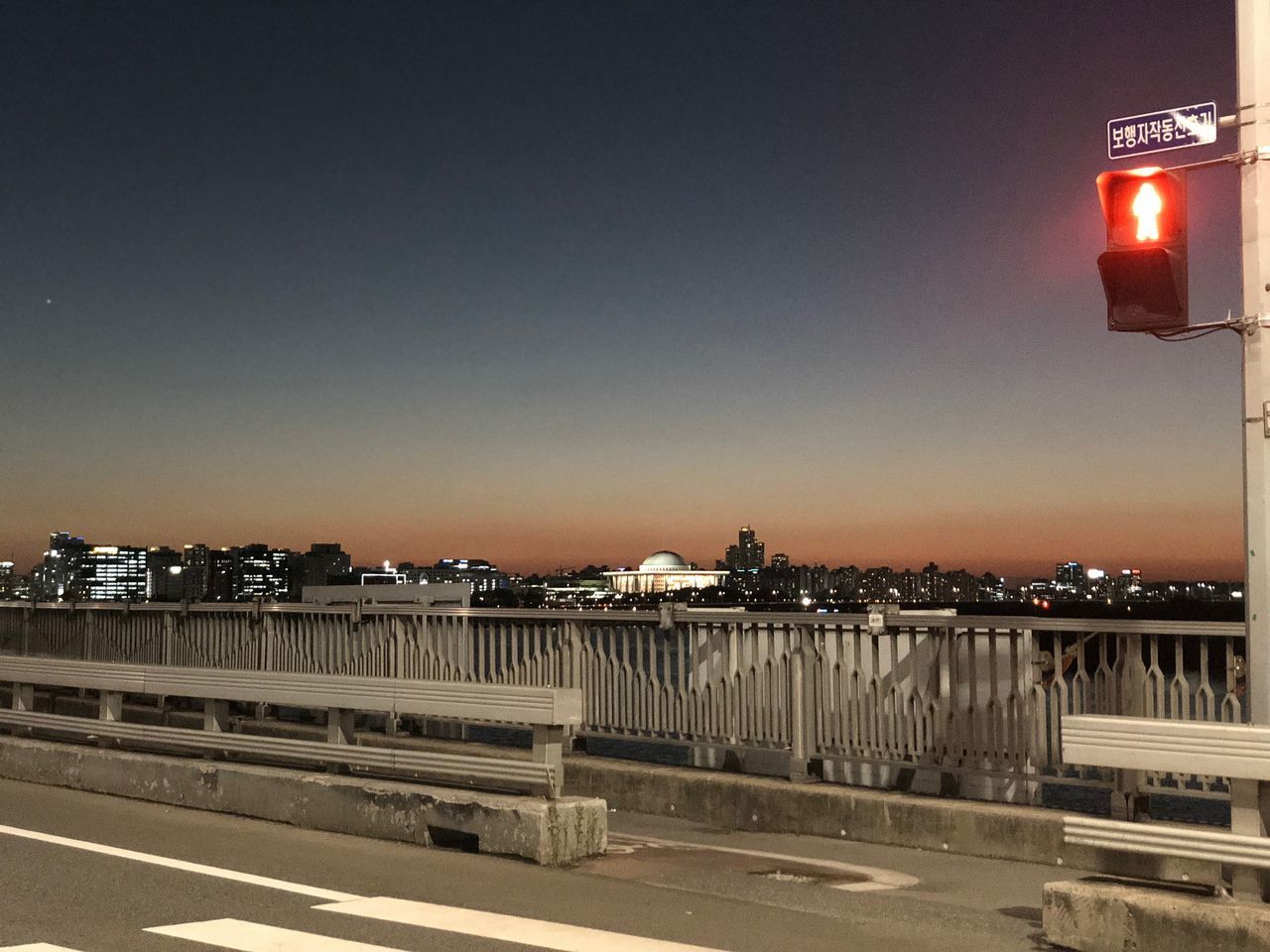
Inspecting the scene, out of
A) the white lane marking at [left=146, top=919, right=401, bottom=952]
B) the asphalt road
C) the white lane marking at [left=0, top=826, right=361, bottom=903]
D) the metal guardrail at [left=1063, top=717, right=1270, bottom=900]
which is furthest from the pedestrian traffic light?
the white lane marking at [left=0, top=826, right=361, bottom=903]

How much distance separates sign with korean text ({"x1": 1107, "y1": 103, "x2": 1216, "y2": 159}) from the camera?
25.0 feet

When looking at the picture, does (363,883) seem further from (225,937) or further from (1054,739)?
(1054,739)

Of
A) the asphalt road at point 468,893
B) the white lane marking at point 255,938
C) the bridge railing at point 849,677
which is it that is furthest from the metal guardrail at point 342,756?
the white lane marking at point 255,938

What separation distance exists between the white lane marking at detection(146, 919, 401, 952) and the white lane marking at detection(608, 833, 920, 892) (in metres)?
3.25

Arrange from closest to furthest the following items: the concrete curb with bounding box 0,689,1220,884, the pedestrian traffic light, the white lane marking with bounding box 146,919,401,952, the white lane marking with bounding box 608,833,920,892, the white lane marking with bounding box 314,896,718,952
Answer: the white lane marking with bounding box 146,919,401,952, the white lane marking with bounding box 314,896,718,952, the pedestrian traffic light, the white lane marking with bounding box 608,833,920,892, the concrete curb with bounding box 0,689,1220,884

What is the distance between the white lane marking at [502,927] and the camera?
6852mm

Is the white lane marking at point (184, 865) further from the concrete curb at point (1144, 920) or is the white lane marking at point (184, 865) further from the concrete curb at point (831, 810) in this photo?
the concrete curb at point (1144, 920)

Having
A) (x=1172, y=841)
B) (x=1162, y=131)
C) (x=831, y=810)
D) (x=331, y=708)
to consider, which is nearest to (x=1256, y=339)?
(x=1162, y=131)

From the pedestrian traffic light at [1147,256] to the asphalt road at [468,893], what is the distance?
3480mm

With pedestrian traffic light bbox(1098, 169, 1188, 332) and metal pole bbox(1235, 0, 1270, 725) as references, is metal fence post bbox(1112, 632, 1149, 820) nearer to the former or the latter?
metal pole bbox(1235, 0, 1270, 725)

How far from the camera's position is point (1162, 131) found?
7.74 m

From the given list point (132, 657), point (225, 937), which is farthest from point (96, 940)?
point (132, 657)

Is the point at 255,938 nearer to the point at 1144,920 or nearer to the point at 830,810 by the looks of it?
the point at 1144,920

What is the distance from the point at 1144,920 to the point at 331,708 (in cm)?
630
